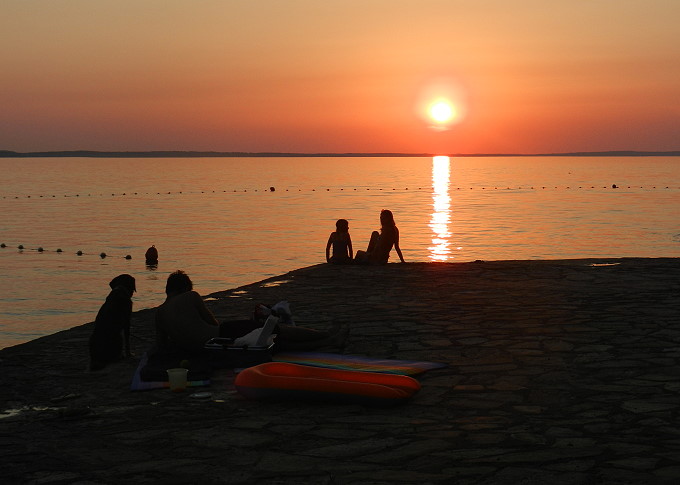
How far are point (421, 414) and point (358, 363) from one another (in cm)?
188

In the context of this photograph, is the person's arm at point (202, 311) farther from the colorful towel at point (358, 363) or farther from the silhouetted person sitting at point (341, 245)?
the silhouetted person sitting at point (341, 245)

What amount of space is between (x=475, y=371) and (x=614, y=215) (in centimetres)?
5374

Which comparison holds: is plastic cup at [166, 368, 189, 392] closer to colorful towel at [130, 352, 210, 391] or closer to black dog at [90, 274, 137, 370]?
colorful towel at [130, 352, 210, 391]

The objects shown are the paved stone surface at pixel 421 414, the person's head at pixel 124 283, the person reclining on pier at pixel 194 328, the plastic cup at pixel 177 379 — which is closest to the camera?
the paved stone surface at pixel 421 414

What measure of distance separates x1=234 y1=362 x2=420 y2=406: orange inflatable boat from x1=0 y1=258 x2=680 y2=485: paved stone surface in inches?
3.9

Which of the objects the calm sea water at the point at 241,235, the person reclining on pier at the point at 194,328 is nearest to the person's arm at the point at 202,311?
the person reclining on pier at the point at 194,328

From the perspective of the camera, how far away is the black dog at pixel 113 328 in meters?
9.31

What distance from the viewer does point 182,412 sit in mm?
7574

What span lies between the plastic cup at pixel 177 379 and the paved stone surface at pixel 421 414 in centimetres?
10

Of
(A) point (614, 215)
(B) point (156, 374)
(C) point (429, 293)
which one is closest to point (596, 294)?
(C) point (429, 293)

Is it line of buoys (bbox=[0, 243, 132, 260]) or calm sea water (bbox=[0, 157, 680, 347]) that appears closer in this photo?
calm sea water (bbox=[0, 157, 680, 347])

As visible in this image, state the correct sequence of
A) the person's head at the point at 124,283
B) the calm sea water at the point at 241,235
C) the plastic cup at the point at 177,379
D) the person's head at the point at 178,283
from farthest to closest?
the calm sea water at the point at 241,235
the person's head at the point at 124,283
the person's head at the point at 178,283
the plastic cup at the point at 177,379

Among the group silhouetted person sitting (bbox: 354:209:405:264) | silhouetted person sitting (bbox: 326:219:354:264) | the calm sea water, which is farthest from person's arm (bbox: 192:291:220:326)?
the calm sea water

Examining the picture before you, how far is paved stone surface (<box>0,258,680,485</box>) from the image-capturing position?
5906 mm
